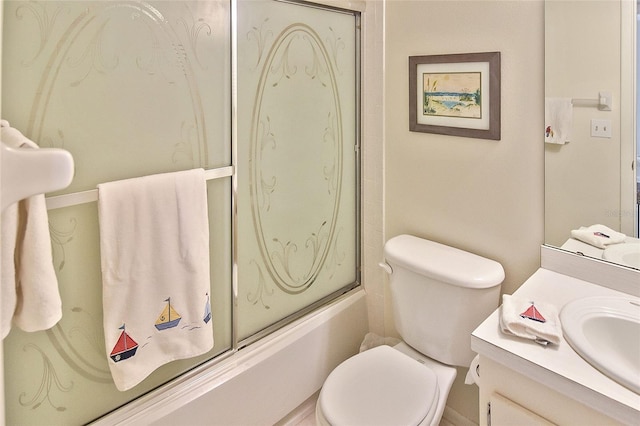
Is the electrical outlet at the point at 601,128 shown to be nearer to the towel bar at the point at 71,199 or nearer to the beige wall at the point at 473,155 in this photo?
the beige wall at the point at 473,155

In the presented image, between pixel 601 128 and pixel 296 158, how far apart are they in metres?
1.04

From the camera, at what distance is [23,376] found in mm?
1135

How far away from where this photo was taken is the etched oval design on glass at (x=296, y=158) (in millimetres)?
1618

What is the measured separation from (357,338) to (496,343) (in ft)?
3.45

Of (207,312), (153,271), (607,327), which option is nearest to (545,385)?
(607,327)

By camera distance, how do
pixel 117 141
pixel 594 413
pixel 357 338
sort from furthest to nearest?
1. pixel 357 338
2. pixel 117 141
3. pixel 594 413

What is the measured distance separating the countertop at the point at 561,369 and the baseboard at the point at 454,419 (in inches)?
31.4

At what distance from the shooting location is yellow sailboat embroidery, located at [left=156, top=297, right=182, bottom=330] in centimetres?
131

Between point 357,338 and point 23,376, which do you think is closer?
point 23,376

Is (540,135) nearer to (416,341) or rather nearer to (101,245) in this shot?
(416,341)

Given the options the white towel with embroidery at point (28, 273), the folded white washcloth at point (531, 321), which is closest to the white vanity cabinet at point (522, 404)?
the folded white washcloth at point (531, 321)

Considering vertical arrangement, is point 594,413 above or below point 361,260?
below

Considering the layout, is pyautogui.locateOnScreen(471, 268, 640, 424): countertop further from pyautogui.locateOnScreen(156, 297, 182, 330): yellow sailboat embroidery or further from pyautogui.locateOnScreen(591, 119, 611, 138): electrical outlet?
pyautogui.locateOnScreen(156, 297, 182, 330): yellow sailboat embroidery

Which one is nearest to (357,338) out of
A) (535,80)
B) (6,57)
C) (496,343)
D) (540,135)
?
(496,343)
